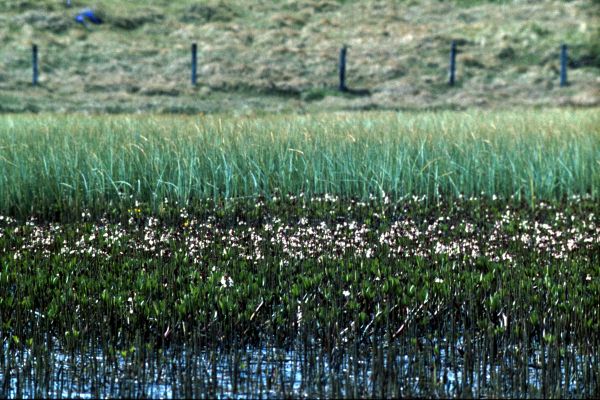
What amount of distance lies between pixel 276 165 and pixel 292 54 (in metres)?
→ 25.8

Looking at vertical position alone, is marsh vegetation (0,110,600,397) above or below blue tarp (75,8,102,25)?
below

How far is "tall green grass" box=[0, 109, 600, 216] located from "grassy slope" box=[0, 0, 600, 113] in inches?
498

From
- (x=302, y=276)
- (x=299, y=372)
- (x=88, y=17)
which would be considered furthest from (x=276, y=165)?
(x=88, y=17)

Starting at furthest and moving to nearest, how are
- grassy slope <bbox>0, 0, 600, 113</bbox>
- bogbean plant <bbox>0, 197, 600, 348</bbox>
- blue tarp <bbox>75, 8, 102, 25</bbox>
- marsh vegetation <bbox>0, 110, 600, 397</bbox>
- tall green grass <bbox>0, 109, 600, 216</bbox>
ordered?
blue tarp <bbox>75, 8, 102, 25</bbox>, grassy slope <bbox>0, 0, 600, 113</bbox>, tall green grass <bbox>0, 109, 600, 216</bbox>, bogbean plant <bbox>0, 197, 600, 348</bbox>, marsh vegetation <bbox>0, 110, 600, 397</bbox>

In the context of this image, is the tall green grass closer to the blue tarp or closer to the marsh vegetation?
the marsh vegetation

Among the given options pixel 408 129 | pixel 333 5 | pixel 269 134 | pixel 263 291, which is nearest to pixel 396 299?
pixel 263 291

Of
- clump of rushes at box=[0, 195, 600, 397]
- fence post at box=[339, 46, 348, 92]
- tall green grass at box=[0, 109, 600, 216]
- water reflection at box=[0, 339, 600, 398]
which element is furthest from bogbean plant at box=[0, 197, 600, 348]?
fence post at box=[339, 46, 348, 92]

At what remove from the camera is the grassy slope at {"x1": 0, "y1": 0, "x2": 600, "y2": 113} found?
91.2ft

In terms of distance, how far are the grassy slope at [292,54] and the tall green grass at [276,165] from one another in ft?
41.5

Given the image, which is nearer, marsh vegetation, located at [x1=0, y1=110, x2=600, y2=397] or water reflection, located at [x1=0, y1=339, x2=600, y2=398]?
water reflection, located at [x1=0, y1=339, x2=600, y2=398]

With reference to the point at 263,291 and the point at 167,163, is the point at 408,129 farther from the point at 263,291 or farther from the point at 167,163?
the point at 263,291

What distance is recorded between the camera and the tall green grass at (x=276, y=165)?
984 centimetres

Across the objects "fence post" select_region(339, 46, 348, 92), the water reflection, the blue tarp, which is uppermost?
the blue tarp

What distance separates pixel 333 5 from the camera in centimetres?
4744
